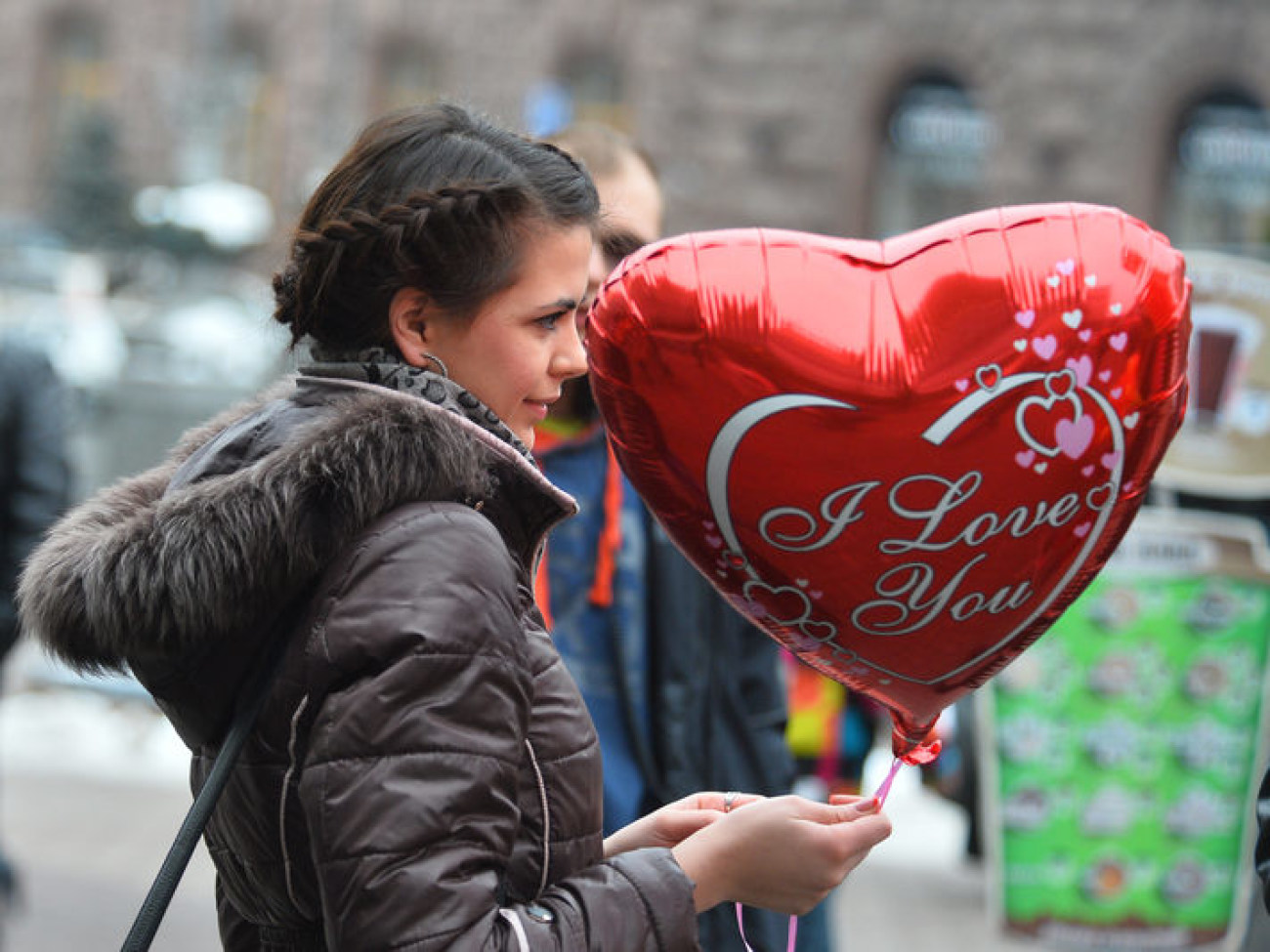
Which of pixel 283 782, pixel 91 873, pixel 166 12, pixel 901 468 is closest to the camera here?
pixel 283 782

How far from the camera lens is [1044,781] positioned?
504 cm

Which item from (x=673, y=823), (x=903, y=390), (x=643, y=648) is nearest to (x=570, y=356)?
(x=903, y=390)

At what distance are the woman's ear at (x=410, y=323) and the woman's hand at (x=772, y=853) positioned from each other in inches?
20.2

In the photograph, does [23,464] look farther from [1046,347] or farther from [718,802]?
[1046,347]

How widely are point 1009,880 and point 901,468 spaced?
340 centimetres

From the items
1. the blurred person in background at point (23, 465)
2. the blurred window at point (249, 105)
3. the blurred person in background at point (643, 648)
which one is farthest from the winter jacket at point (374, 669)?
the blurred window at point (249, 105)

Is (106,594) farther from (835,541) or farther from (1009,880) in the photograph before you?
(1009,880)

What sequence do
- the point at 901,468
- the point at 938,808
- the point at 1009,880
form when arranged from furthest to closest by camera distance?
1. the point at 938,808
2. the point at 1009,880
3. the point at 901,468

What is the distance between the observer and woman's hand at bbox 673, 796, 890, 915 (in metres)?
1.72

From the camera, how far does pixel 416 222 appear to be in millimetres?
1719

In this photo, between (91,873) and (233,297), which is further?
(233,297)

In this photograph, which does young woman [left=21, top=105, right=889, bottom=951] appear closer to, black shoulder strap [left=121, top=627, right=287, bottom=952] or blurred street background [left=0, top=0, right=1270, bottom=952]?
black shoulder strap [left=121, top=627, right=287, bottom=952]

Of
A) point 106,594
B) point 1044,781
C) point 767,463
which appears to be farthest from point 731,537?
point 1044,781

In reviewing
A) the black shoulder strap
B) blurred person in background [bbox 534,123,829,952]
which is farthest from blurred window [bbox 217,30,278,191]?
the black shoulder strap
